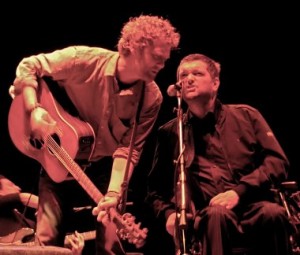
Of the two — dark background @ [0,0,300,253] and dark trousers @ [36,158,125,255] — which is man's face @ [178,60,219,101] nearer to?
dark trousers @ [36,158,125,255]

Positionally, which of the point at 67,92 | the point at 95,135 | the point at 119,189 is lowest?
the point at 119,189

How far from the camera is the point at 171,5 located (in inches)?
197

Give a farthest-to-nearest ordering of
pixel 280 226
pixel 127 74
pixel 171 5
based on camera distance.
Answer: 1. pixel 171 5
2. pixel 127 74
3. pixel 280 226

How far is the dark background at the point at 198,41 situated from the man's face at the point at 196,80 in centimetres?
171

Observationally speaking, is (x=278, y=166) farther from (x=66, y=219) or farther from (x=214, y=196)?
(x=66, y=219)

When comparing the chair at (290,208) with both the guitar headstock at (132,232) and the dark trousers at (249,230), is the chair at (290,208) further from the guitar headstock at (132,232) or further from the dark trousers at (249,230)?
the guitar headstock at (132,232)

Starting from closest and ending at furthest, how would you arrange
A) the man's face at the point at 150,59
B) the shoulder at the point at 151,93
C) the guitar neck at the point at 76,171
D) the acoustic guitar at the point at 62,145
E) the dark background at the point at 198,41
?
the acoustic guitar at the point at 62,145 → the guitar neck at the point at 76,171 → the man's face at the point at 150,59 → the shoulder at the point at 151,93 → the dark background at the point at 198,41

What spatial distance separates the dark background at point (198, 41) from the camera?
4926 mm

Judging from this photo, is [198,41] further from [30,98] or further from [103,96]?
[30,98]

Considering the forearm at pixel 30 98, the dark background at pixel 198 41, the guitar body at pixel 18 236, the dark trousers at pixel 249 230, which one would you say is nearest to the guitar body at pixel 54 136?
the forearm at pixel 30 98

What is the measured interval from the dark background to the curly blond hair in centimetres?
187

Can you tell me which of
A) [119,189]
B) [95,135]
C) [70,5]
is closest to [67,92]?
[95,135]

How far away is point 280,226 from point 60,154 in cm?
130

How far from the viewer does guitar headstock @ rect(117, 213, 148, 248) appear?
2.72m
